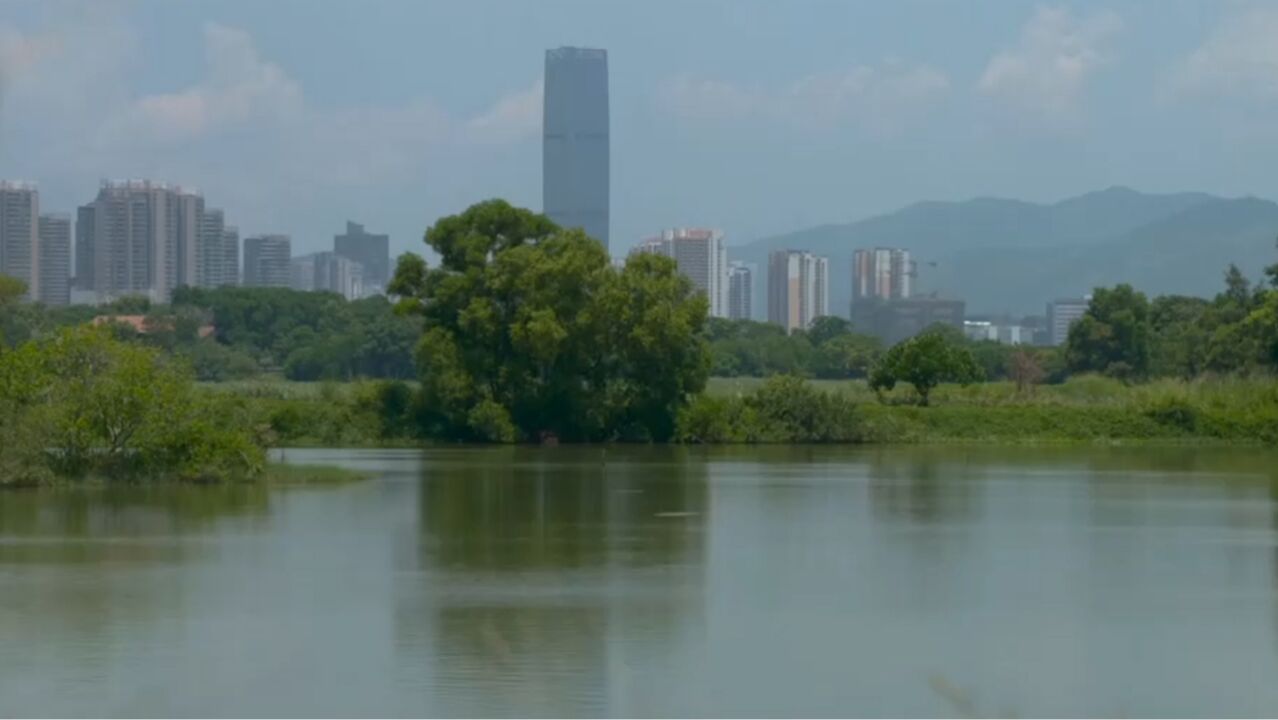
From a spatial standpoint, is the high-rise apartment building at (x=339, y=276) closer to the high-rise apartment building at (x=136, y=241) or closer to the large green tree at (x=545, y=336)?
the high-rise apartment building at (x=136, y=241)

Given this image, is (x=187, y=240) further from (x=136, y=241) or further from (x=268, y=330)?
(x=268, y=330)

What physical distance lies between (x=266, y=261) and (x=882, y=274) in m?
62.0

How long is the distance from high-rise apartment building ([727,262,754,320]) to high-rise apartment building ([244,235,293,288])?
120ft

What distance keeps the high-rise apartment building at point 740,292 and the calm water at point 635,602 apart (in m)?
135

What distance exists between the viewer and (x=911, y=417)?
170ft

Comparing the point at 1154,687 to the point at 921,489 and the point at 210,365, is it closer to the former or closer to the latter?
the point at 921,489

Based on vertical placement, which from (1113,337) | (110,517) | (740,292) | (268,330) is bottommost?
(110,517)

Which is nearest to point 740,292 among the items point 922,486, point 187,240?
point 187,240

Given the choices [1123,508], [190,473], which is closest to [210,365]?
[190,473]

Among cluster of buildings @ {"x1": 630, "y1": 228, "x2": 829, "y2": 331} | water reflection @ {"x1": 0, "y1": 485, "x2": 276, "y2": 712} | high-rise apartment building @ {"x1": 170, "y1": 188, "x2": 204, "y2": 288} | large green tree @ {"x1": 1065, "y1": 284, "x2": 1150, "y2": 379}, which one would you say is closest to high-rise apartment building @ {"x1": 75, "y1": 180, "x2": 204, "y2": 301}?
high-rise apartment building @ {"x1": 170, "y1": 188, "x2": 204, "y2": 288}

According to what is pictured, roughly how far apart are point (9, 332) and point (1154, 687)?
181 feet

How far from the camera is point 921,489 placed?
109ft

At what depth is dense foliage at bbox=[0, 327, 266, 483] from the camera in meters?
29.8

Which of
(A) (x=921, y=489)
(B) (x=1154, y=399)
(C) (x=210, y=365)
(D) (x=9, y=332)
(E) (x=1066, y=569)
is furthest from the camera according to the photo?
(C) (x=210, y=365)
